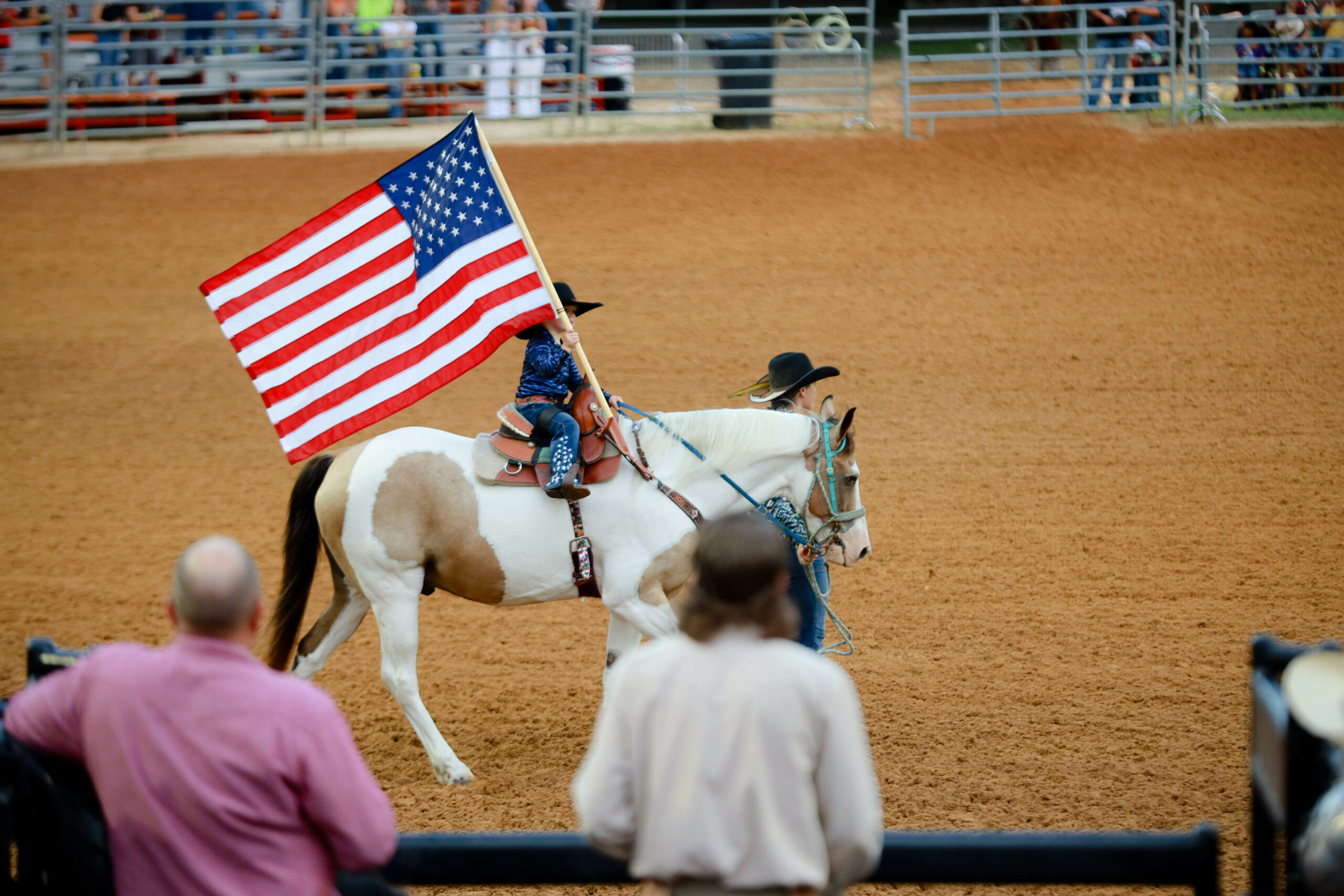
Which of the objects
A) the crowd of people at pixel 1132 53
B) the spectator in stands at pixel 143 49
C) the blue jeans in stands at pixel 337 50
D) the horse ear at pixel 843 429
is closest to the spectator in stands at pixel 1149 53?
the crowd of people at pixel 1132 53

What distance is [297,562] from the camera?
21.8 feet

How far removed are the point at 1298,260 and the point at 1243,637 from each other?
29.6 feet

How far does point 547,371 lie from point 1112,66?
16.6m

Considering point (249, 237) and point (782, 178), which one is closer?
point (249, 237)

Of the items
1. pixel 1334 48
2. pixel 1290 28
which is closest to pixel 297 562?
pixel 1334 48

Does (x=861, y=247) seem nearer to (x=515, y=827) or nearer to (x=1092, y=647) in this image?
(x=1092, y=647)

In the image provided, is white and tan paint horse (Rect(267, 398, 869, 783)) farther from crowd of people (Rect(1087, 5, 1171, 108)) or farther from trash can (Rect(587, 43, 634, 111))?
crowd of people (Rect(1087, 5, 1171, 108))

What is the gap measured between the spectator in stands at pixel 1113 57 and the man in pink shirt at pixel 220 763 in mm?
17888

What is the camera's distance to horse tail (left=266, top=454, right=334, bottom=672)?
21.8ft

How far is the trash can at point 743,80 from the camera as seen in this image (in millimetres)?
19531

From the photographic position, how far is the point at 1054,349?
13453mm

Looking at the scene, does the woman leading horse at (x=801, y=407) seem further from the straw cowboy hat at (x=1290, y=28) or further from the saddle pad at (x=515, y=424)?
the straw cowboy hat at (x=1290, y=28)

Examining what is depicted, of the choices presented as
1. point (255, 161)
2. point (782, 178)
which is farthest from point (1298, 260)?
point (255, 161)

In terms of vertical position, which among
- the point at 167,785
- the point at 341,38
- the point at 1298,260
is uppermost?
the point at 341,38
